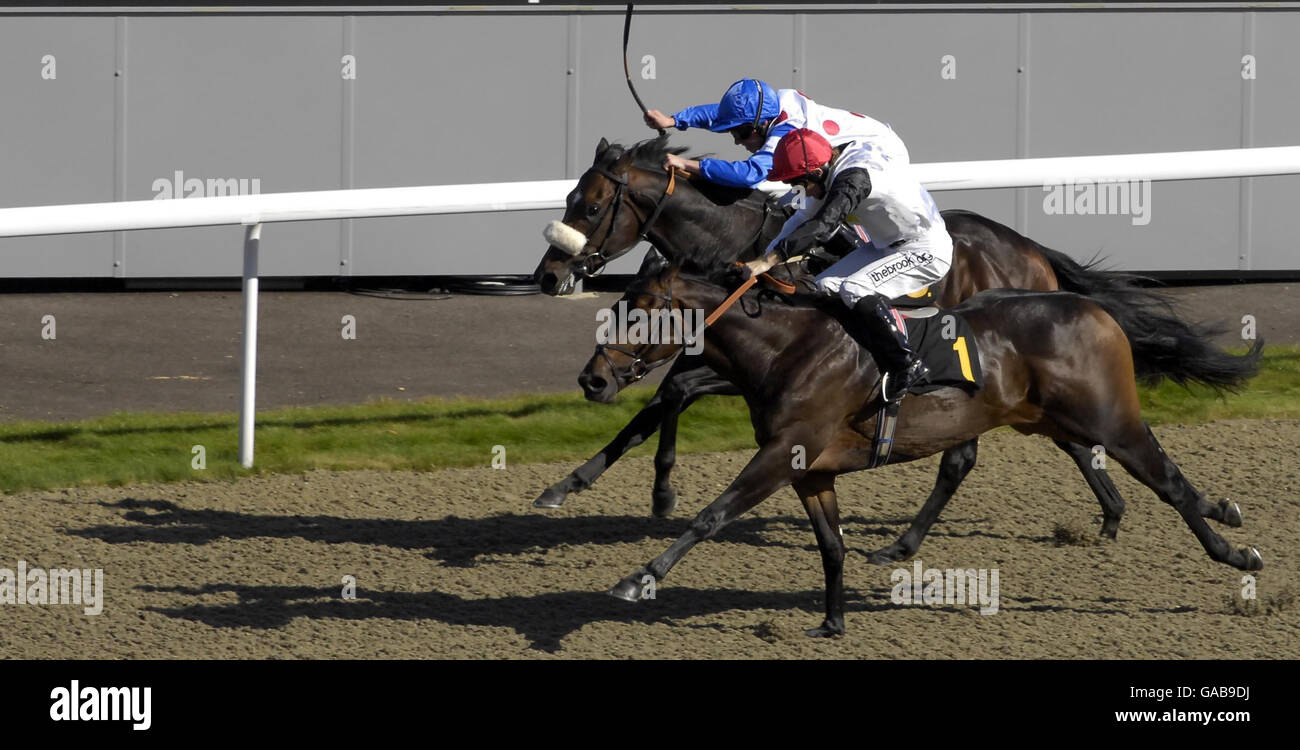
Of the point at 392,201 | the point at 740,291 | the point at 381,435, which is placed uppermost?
the point at 392,201

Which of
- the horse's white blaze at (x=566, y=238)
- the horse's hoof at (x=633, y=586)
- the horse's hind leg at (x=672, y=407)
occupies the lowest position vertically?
the horse's hoof at (x=633, y=586)

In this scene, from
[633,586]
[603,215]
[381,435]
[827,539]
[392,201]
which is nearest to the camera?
[633,586]

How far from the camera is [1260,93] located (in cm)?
1114

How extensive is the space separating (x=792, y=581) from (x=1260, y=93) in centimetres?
670

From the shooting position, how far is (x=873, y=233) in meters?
5.56

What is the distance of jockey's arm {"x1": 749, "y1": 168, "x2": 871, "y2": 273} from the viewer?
16.9ft

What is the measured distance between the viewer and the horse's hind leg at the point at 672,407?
646 centimetres

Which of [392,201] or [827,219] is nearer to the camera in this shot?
[827,219]

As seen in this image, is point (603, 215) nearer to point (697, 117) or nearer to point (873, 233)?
point (697, 117)

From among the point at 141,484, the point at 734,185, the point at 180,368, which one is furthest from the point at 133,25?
the point at 734,185

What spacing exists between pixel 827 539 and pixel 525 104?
Answer: 6.20 metres

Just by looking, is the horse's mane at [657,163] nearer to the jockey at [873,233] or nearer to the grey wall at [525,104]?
the jockey at [873,233]
